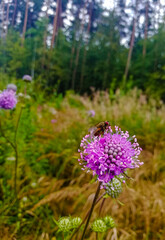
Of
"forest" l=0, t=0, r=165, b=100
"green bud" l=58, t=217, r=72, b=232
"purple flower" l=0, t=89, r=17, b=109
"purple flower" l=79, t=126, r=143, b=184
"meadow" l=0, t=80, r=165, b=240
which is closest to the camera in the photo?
"purple flower" l=79, t=126, r=143, b=184

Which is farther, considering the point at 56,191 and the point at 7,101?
the point at 56,191

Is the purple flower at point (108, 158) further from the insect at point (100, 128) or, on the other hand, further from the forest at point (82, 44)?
the forest at point (82, 44)

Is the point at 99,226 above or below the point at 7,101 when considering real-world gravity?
below

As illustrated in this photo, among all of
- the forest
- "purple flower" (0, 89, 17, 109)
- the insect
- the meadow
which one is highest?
the forest

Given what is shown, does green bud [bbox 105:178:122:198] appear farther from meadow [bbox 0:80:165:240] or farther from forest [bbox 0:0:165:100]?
forest [bbox 0:0:165:100]

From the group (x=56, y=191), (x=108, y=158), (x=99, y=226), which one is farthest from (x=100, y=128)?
(x=56, y=191)

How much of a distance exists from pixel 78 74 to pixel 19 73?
23.2 feet

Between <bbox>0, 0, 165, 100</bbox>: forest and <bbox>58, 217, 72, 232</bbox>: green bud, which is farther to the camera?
<bbox>0, 0, 165, 100</bbox>: forest

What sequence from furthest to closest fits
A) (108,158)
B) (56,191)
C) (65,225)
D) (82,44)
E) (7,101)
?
(82,44)
(56,191)
(7,101)
(65,225)
(108,158)

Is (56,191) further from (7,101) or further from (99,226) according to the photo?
(99,226)

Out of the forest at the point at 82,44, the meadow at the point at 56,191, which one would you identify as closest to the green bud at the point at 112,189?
the meadow at the point at 56,191

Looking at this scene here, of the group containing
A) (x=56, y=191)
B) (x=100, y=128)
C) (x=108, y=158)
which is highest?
(x=100, y=128)

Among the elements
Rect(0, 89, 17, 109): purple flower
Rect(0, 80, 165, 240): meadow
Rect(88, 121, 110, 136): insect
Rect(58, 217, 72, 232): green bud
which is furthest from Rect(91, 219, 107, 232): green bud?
Rect(0, 89, 17, 109): purple flower

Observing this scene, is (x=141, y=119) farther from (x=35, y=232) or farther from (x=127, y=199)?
(x=35, y=232)
